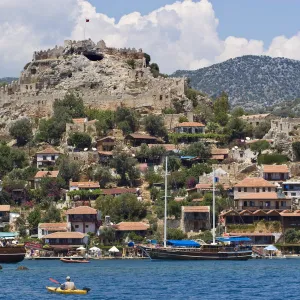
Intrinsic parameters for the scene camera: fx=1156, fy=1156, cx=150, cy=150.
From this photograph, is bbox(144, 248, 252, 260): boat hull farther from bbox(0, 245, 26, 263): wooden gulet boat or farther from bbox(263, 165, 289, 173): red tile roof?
bbox(263, 165, 289, 173): red tile roof

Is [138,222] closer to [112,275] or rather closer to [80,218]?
[80,218]

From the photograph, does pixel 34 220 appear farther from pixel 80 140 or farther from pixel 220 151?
pixel 220 151

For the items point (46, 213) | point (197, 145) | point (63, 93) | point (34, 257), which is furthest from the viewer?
point (63, 93)

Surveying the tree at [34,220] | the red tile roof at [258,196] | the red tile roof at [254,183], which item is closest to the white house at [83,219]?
the tree at [34,220]

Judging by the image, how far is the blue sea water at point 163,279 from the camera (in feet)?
230

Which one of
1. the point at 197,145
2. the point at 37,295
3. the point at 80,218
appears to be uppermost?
the point at 197,145

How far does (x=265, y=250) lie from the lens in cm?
10838

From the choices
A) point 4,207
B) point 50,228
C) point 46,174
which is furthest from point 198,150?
point 4,207

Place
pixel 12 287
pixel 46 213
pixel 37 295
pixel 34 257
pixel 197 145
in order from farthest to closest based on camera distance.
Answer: pixel 197 145 < pixel 46 213 < pixel 34 257 < pixel 12 287 < pixel 37 295

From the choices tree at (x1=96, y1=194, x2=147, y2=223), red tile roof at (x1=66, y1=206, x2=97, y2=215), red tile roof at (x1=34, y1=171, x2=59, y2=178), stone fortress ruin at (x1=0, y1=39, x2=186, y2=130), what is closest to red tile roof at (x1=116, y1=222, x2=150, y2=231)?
tree at (x1=96, y1=194, x2=147, y2=223)

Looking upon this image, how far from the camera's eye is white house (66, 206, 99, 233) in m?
112

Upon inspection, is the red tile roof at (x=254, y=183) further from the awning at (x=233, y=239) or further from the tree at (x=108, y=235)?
the tree at (x=108, y=235)

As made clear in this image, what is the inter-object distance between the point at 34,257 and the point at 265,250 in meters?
21.7

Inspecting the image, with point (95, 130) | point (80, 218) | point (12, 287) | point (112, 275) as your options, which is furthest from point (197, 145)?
point (12, 287)
